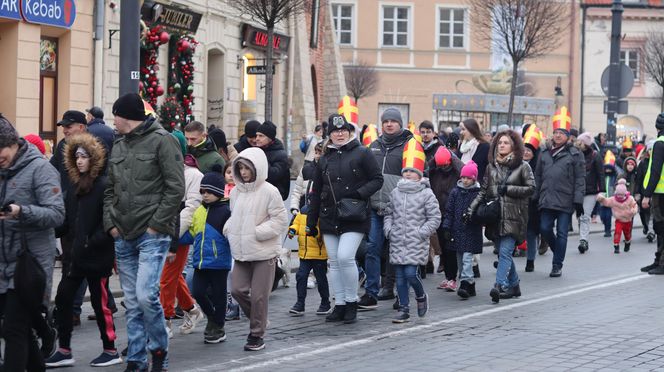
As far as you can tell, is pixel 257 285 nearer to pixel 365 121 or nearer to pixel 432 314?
pixel 432 314

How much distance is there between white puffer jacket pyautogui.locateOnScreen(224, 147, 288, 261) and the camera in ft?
32.1

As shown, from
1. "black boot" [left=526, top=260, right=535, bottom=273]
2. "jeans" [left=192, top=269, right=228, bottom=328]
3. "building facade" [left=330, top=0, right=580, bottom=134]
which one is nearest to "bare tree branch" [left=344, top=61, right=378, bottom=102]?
"building facade" [left=330, top=0, right=580, bottom=134]

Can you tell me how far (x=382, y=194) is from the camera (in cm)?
1261

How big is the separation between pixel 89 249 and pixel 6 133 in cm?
134

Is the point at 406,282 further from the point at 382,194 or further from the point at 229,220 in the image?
the point at 229,220

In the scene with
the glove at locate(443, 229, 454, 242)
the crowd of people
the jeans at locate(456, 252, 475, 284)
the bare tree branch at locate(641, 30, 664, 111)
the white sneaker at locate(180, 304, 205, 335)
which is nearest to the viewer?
the crowd of people

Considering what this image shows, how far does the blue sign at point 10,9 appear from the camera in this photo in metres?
19.3

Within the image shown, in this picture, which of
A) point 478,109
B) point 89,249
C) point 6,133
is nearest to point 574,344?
point 89,249

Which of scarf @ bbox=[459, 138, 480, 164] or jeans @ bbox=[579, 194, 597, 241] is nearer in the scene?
scarf @ bbox=[459, 138, 480, 164]

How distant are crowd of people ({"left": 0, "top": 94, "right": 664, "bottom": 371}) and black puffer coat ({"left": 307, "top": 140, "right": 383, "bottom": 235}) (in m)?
0.01

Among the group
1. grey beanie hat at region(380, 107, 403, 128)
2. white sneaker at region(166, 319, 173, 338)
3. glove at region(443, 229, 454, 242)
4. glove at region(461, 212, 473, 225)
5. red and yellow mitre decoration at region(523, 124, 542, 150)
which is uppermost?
grey beanie hat at region(380, 107, 403, 128)

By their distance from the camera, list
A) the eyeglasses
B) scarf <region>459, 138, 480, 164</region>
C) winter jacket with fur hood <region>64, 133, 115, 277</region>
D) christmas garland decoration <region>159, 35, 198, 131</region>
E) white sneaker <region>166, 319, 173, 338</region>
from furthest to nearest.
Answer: christmas garland decoration <region>159, 35, 198, 131</region>, scarf <region>459, 138, 480, 164</region>, the eyeglasses, white sneaker <region>166, 319, 173, 338</region>, winter jacket with fur hood <region>64, 133, 115, 277</region>

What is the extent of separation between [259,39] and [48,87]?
10.0 meters

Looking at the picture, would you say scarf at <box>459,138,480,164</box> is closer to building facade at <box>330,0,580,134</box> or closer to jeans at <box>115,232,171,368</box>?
jeans at <box>115,232,171,368</box>
